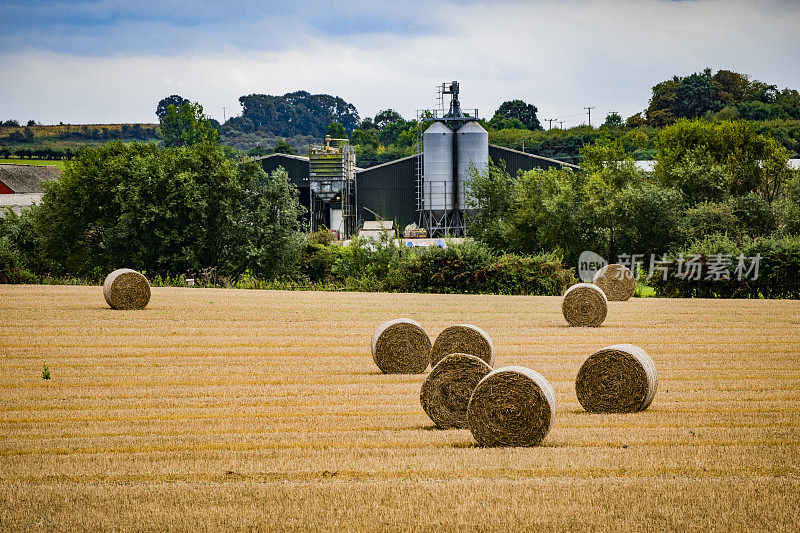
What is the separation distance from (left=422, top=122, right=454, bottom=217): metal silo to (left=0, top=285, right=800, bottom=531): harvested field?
42.5 m

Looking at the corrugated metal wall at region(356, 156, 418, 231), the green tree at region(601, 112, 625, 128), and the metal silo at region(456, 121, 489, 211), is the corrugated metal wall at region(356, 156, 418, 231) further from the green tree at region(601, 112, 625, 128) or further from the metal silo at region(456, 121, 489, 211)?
the green tree at region(601, 112, 625, 128)

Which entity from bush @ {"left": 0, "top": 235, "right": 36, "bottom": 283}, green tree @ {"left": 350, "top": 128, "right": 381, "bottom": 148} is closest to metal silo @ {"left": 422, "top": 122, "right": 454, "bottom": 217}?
bush @ {"left": 0, "top": 235, "right": 36, "bottom": 283}

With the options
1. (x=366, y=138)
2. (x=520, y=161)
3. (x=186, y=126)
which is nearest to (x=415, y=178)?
(x=520, y=161)

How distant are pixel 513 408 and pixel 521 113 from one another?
118 m

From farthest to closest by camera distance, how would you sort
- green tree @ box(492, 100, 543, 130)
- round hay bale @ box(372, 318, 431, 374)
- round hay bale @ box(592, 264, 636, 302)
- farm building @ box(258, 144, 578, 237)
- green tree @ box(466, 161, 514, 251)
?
green tree @ box(492, 100, 543, 130) → farm building @ box(258, 144, 578, 237) → green tree @ box(466, 161, 514, 251) → round hay bale @ box(592, 264, 636, 302) → round hay bale @ box(372, 318, 431, 374)

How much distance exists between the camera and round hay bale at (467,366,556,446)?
33.9ft

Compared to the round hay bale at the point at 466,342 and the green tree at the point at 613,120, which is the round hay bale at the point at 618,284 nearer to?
the round hay bale at the point at 466,342

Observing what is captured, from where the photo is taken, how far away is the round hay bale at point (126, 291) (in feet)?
83.1

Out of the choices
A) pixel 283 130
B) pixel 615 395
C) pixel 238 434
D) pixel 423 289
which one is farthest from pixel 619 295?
pixel 283 130

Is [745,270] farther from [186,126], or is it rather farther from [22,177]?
[186,126]

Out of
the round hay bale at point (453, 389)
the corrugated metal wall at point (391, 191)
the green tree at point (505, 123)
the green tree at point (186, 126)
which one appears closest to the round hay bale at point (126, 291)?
the round hay bale at point (453, 389)

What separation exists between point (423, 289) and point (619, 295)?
825cm

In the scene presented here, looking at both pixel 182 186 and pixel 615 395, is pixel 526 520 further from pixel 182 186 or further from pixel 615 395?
pixel 182 186

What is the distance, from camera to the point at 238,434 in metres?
11.4
